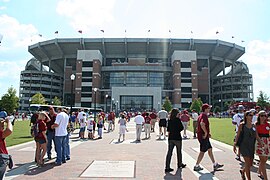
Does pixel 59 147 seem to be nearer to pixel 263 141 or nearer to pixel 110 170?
pixel 110 170

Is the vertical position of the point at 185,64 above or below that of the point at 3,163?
above

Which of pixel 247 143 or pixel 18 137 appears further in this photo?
pixel 18 137

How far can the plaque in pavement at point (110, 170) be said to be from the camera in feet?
22.1

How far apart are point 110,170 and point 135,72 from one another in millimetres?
79546

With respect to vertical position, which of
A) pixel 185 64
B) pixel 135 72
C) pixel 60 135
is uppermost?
pixel 185 64

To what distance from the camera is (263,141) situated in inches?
246

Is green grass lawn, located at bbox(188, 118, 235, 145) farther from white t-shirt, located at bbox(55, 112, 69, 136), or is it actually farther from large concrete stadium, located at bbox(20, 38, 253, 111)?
large concrete stadium, located at bbox(20, 38, 253, 111)

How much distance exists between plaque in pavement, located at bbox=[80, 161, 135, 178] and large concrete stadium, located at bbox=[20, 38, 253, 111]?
2681 inches

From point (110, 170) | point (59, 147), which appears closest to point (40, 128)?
point (59, 147)

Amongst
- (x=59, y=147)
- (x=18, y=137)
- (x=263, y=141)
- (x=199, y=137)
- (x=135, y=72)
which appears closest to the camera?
(x=263, y=141)

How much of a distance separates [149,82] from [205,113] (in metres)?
79.3

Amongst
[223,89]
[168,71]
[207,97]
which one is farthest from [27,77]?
[223,89]

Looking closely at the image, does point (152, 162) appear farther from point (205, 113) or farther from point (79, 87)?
point (79, 87)

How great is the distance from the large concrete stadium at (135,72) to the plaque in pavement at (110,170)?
68.1m
